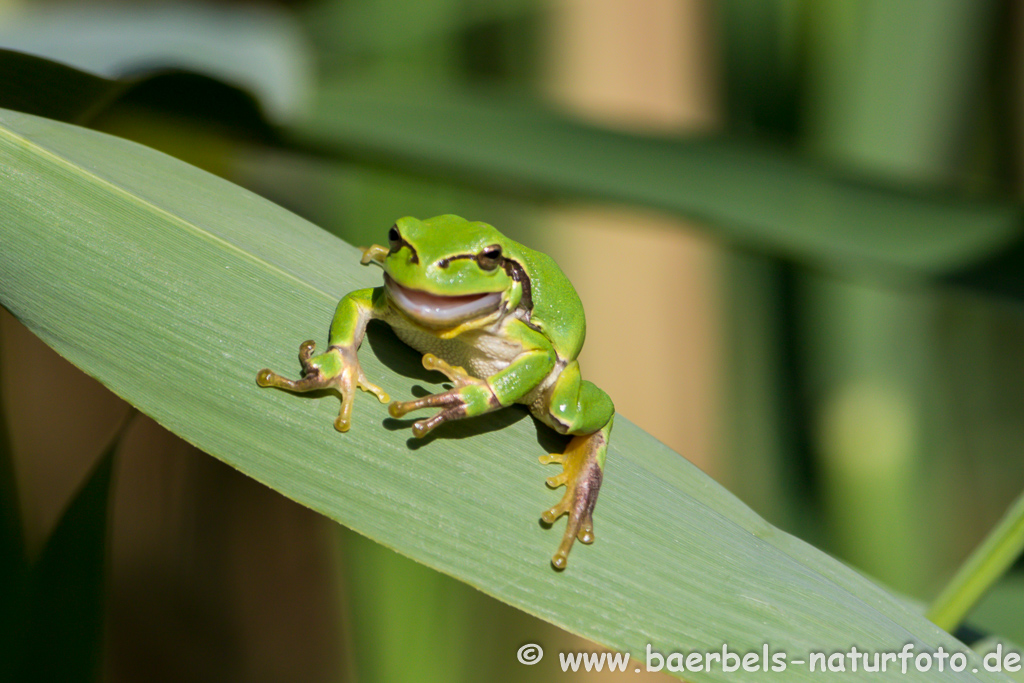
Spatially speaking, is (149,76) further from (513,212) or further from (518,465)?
(513,212)

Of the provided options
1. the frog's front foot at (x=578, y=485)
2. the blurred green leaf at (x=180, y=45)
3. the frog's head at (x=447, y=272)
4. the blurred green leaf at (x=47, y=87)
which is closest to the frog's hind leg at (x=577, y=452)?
the frog's front foot at (x=578, y=485)

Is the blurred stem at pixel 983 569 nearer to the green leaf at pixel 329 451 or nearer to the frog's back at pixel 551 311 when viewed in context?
the green leaf at pixel 329 451

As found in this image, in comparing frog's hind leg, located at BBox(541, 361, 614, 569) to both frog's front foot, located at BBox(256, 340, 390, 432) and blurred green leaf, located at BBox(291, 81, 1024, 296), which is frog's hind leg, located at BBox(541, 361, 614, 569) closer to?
frog's front foot, located at BBox(256, 340, 390, 432)

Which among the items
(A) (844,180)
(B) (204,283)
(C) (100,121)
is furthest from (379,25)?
(B) (204,283)

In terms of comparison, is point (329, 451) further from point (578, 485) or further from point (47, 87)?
point (47, 87)

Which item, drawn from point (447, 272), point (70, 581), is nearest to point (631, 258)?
point (447, 272)

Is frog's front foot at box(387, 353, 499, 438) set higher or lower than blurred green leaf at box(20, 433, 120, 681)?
higher

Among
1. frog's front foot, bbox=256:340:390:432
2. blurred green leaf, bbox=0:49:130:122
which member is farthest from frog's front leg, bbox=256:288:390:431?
blurred green leaf, bbox=0:49:130:122
